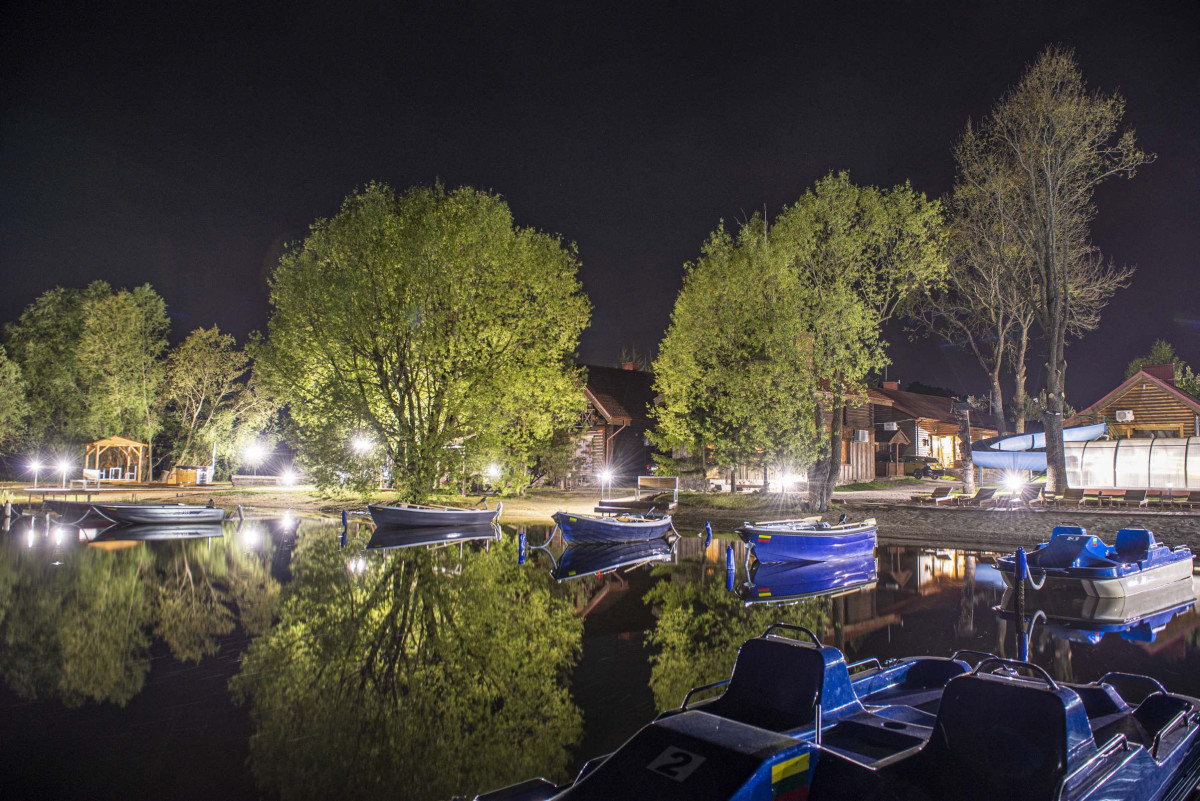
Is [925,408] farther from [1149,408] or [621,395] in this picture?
[621,395]

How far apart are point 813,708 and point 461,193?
29.1 metres

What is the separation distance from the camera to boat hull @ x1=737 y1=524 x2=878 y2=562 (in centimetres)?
1942

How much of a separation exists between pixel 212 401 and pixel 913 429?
53274 millimetres

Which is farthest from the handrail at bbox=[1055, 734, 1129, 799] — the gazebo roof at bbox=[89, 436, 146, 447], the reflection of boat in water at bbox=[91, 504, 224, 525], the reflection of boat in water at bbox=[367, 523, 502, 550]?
the gazebo roof at bbox=[89, 436, 146, 447]

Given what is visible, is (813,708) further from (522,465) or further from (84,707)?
(522,465)

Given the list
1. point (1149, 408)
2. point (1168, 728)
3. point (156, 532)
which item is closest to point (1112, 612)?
point (1168, 728)

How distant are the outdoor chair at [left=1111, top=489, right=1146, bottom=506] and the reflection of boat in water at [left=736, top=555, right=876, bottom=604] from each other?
11.7 meters

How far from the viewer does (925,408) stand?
59750 millimetres

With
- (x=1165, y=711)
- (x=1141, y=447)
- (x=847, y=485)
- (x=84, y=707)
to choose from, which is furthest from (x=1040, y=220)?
(x=84, y=707)

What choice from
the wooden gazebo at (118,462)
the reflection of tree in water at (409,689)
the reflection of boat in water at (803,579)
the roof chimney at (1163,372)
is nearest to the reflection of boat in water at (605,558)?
the reflection of tree in water at (409,689)

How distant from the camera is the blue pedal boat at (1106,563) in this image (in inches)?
602

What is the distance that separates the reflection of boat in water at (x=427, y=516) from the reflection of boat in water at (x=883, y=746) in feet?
74.0

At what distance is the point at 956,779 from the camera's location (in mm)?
4312

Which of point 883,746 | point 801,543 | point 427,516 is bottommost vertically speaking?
point 801,543
